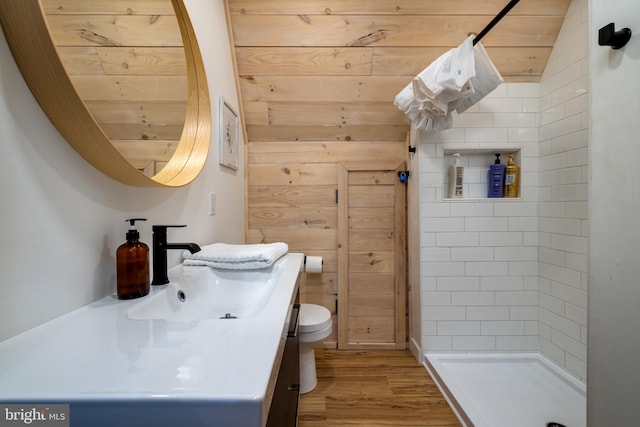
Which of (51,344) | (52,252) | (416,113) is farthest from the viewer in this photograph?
(416,113)

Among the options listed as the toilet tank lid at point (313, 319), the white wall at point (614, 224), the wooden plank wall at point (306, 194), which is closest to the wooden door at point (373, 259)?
the wooden plank wall at point (306, 194)

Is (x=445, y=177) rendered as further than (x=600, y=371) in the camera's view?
Yes

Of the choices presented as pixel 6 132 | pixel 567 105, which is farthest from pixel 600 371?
pixel 567 105

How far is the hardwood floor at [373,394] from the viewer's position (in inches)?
55.9

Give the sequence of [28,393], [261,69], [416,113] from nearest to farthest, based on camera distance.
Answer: [28,393], [416,113], [261,69]

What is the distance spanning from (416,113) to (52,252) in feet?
5.50

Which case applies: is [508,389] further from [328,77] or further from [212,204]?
[328,77]

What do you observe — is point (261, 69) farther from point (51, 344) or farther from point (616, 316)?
point (616, 316)

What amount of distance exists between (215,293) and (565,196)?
2031 mm

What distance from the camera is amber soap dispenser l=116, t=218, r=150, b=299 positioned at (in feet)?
2.33

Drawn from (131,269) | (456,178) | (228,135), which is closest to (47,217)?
(131,269)

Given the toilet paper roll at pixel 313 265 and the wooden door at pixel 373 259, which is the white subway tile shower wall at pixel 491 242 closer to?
the wooden door at pixel 373 259

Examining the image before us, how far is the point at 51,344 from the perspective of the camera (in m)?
0.48

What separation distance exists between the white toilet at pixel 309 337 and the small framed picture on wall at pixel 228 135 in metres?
1.02
